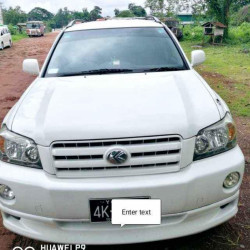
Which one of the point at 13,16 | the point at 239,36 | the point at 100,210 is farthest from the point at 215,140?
the point at 13,16

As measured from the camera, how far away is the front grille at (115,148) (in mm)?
1919

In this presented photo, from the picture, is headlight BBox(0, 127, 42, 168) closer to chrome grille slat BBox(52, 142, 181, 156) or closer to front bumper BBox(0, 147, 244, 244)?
front bumper BBox(0, 147, 244, 244)

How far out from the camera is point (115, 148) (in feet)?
6.26

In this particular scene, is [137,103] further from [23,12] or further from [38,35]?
[23,12]

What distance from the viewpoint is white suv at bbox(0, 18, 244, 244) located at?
6.28 ft

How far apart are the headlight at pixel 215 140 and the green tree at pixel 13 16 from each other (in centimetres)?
6572

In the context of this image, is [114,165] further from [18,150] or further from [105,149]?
[18,150]

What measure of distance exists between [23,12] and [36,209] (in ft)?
239

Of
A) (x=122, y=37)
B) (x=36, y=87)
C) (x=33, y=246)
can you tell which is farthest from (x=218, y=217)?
(x=122, y=37)

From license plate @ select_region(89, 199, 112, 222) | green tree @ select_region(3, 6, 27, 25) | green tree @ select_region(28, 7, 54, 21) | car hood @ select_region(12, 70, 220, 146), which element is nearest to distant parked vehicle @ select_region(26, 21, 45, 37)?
green tree @ select_region(3, 6, 27, 25)

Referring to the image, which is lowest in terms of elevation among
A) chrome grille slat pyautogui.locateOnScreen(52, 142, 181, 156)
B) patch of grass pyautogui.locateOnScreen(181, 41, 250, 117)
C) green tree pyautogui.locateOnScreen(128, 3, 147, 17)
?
patch of grass pyautogui.locateOnScreen(181, 41, 250, 117)

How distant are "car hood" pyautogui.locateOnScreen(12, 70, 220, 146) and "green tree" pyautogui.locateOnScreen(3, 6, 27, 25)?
6492 cm

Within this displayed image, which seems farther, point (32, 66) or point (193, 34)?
point (193, 34)

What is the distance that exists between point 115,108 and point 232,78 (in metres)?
7.07
